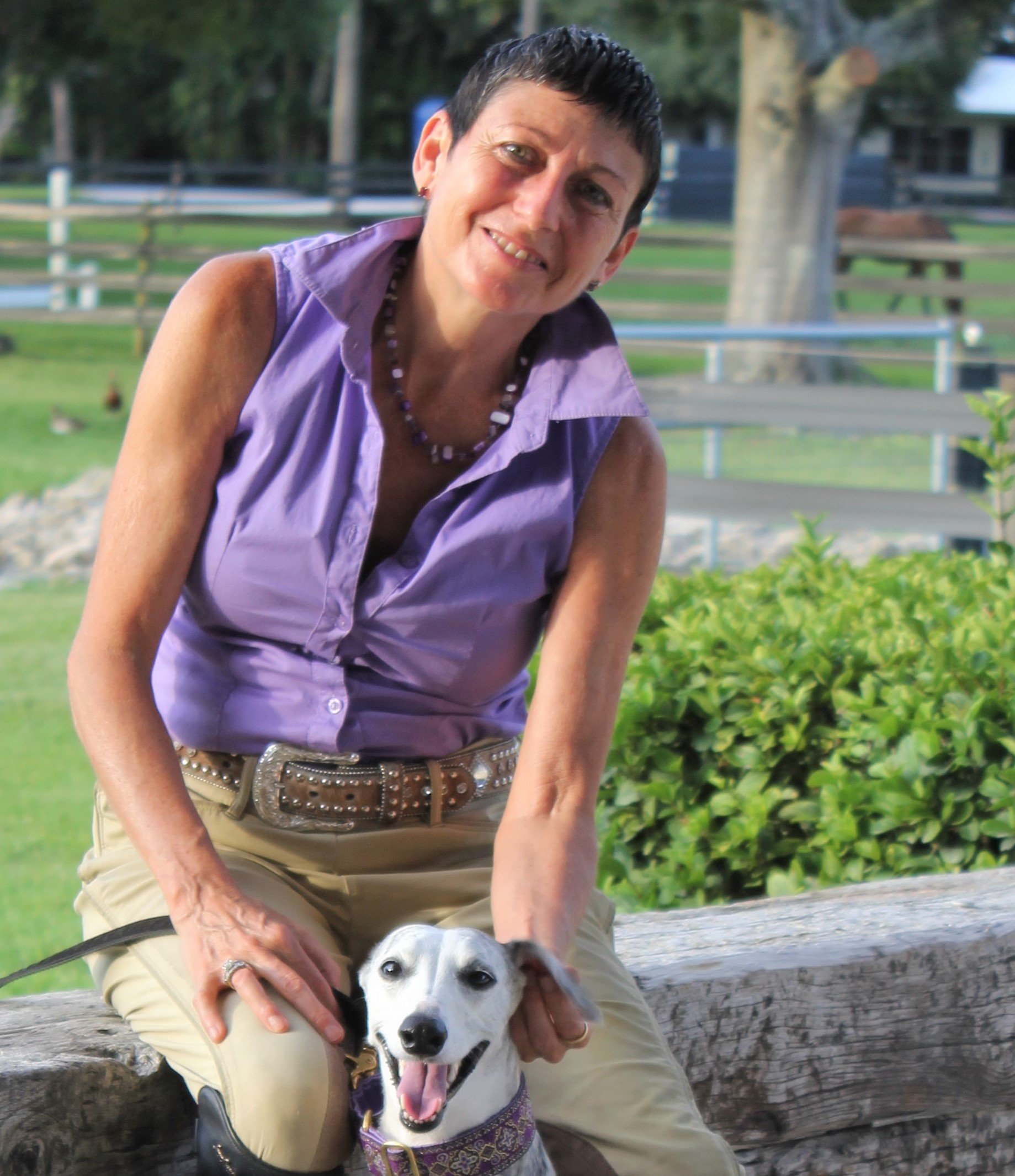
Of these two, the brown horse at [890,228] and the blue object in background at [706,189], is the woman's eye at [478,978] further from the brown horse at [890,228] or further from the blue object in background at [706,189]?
the blue object in background at [706,189]

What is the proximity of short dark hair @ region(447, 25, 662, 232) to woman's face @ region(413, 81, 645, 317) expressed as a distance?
0.7 inches

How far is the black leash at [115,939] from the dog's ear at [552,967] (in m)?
0.48

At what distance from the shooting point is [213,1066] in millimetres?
1885

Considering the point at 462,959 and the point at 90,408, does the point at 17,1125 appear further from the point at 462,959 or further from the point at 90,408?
the point at 90,408

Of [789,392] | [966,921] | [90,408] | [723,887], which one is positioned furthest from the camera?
[90,408]

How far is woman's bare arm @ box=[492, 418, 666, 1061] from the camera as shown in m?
2.06

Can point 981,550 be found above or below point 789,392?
below

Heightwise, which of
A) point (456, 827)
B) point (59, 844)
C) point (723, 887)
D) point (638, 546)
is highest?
point (638, 546)

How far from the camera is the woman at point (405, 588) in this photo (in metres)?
2.07

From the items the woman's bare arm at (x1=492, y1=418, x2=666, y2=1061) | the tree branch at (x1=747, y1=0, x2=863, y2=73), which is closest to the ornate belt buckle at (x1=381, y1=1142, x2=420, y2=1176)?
the woman's bare arm at (x1=492, y1=418, x2=666, y2=1061)

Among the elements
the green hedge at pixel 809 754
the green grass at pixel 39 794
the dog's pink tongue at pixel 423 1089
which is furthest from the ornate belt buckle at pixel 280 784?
the green grass at pixel 39 794

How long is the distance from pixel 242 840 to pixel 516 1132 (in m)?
0.62

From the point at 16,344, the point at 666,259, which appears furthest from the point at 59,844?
the point at 666,259

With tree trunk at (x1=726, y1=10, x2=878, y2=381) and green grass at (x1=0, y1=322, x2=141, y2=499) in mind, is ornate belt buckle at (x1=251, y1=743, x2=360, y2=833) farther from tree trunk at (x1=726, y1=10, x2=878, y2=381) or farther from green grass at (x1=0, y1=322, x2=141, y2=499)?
tree trunk at (x1=726, y1=10, x2=878, y2=381)
